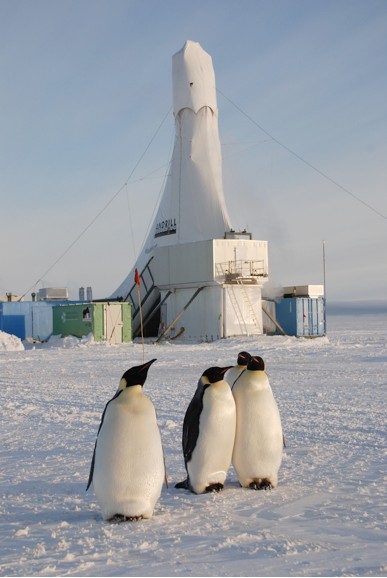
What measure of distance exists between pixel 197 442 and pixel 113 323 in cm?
2536

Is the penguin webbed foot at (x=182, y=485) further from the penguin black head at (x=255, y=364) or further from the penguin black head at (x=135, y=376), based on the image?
the penguin black head at (x=135, y=376)

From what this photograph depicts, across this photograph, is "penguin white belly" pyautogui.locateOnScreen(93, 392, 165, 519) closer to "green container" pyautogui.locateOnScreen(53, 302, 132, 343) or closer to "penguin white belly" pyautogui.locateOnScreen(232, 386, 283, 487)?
"penguin white belly" pyautogui.locateOnScreen(232, 386, 283, 487)

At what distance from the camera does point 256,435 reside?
18.3 feet

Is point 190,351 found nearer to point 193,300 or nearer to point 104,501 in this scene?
point 193,300

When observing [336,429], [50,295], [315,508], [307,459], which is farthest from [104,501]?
[50,295]

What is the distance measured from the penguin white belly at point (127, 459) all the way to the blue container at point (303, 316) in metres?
28.7

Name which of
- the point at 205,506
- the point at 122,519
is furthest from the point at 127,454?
the point at 205,506

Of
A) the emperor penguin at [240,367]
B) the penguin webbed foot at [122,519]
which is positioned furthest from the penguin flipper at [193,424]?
the penguin webbed foot at [122,519]

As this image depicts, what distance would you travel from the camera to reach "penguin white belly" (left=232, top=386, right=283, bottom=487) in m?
5.59

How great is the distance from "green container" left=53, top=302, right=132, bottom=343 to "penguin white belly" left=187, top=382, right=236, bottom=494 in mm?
24735

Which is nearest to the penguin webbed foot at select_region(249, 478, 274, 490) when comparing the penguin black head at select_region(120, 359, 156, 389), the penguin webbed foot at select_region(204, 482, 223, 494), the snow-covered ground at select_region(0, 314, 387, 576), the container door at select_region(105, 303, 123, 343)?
the snow-covered ground at select_region(0, 314, 387, 576)

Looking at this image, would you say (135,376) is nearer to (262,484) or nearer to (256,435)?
(256,435)

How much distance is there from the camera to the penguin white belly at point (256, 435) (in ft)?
18.3

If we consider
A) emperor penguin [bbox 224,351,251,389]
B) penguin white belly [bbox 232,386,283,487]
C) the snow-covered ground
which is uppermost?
emperor penguin [bbox 224,351,251,389]
